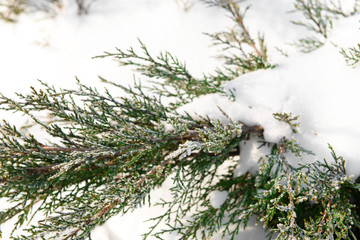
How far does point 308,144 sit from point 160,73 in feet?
3.30

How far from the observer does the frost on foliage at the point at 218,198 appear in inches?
75.0

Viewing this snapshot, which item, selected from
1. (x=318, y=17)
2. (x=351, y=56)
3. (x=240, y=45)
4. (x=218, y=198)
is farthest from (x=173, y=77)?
(x=318, y=17)

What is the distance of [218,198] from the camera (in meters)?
1.93

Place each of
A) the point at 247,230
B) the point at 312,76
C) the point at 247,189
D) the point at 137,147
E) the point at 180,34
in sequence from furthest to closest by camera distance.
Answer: the point at 180,34
the point at 247,230
the point at 247,189
the point at 312,76
the point at 137,147

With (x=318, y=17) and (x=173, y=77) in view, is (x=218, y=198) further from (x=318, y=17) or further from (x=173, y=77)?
(x=318, y=17)

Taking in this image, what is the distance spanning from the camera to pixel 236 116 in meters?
1.81

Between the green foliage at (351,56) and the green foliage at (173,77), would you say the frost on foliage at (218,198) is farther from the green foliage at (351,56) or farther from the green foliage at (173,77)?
the green foliage at (351,56)

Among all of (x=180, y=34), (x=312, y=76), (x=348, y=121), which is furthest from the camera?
(x=180, y=34)

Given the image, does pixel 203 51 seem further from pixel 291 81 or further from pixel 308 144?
pixel 308 144

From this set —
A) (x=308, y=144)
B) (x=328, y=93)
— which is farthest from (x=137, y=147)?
(x=328, y=93)

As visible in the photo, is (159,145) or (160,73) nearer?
(159,145)

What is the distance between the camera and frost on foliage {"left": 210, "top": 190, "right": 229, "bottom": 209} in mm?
1905

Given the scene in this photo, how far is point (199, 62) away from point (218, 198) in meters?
1.51

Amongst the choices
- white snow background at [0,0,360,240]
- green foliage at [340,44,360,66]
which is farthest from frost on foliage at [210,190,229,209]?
green foliage at [340,44,360,66]
